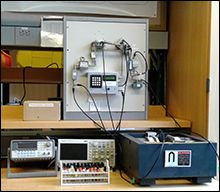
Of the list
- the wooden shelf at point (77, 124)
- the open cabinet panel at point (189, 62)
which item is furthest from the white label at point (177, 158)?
the wooden shelf at point (77, 124)

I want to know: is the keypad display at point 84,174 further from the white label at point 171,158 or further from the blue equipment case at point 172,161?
the white label at point 171,158

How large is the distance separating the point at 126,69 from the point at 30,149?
64cm

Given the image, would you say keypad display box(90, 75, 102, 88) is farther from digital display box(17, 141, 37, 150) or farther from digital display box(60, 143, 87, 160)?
digital display box(17, 141, 37, 150)

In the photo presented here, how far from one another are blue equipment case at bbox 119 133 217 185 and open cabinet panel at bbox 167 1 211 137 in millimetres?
177

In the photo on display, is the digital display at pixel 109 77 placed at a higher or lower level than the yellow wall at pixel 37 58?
lower

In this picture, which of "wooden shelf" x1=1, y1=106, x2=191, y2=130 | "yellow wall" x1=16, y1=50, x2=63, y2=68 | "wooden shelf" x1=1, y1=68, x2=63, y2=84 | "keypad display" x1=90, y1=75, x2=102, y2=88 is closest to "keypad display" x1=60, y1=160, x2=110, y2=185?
"wooden shelf" x1=1, y1=106, x2=191, y2=130

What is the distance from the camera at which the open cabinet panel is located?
1739 millimetres

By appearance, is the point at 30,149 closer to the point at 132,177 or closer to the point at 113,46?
the point at 132,177

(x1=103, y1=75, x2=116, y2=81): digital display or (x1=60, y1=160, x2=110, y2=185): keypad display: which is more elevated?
(x1=103, y1=75, x2=116, y2=81): digital display

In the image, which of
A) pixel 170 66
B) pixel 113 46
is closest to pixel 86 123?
pixel 113 46

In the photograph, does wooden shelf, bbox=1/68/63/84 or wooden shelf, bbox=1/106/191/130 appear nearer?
wooden shelf, bbox=1/106/191/130

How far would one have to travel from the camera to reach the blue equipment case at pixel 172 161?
1.55m

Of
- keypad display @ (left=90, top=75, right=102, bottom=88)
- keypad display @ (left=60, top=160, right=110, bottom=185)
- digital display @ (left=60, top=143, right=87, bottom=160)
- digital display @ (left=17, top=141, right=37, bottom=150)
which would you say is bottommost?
keypad display @ (left=60, top=160, right=110, bottom=185)

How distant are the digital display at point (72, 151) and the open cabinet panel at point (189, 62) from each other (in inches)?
23.1
